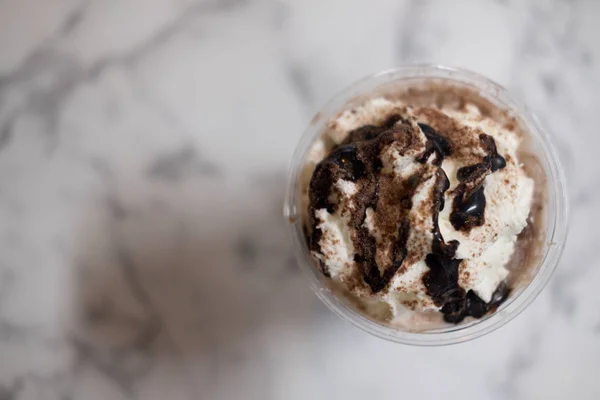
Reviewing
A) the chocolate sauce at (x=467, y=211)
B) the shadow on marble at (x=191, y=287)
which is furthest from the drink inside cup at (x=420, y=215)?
the shadow on marble at (x=191, y=287)

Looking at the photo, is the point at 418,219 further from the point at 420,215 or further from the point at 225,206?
the point at 225,206

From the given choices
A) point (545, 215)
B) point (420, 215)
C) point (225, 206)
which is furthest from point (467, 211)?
point (225, 206)

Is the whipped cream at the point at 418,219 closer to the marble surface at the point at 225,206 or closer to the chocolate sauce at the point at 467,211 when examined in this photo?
the chocolate sauce at the point at 467,211

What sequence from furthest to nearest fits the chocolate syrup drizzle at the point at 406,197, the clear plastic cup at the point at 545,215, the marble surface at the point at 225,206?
the marble surface at the point at 225,206
the clear plastic cup at the point at 545,215
the chocolate syrup drizzle at the point at 406,197

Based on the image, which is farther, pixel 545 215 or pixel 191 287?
pixel 191 287

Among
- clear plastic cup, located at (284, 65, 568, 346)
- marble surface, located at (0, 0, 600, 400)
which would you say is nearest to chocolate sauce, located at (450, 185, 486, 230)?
clear plastic cup, located at (284, 65, 568, 346)

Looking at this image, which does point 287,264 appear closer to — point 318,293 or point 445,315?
point 318,293
